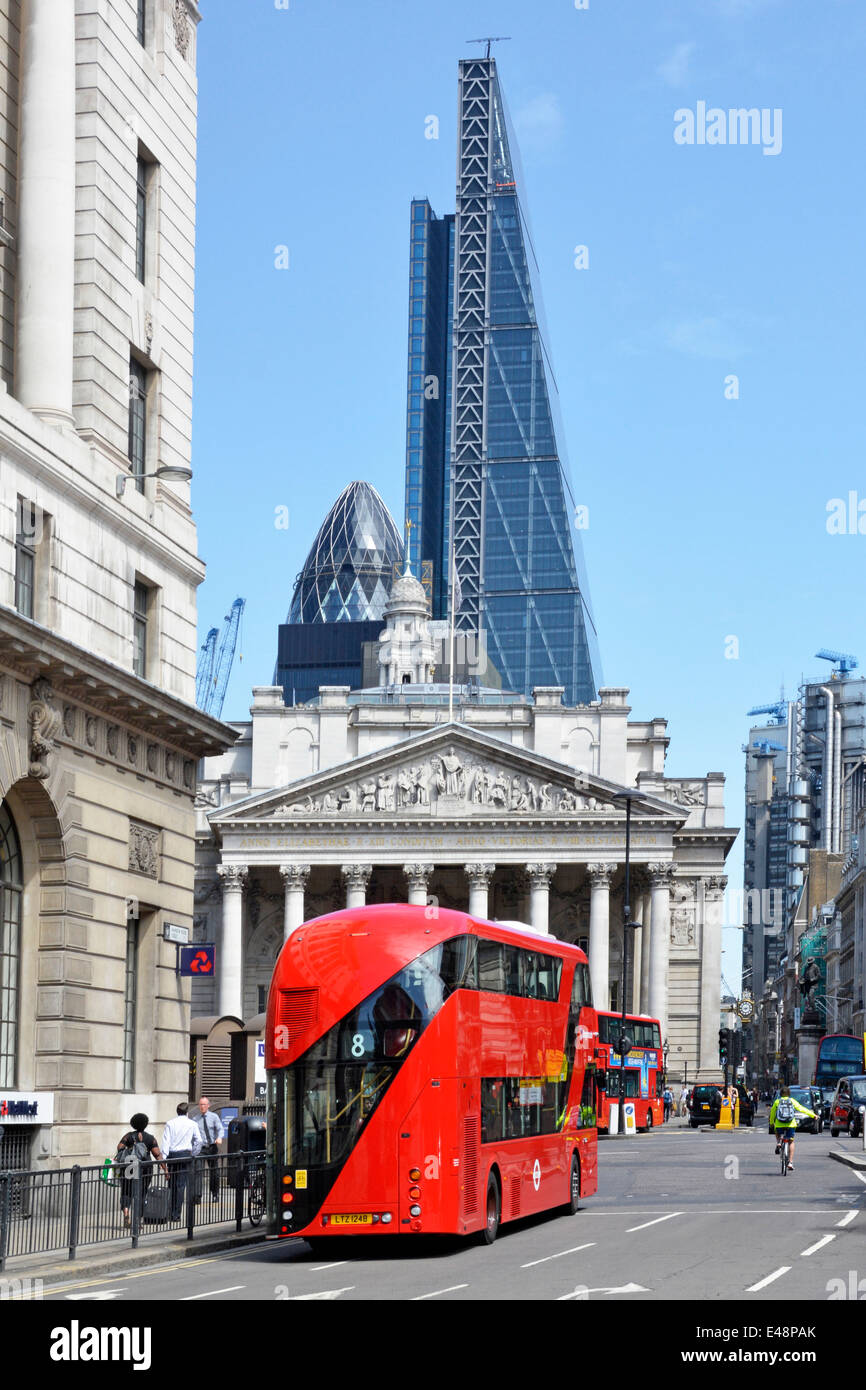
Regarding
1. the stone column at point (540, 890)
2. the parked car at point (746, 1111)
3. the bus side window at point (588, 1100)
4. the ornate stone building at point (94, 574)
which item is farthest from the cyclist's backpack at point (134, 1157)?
the stone column at point (540, 890)

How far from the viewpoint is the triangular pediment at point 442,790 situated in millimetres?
106812

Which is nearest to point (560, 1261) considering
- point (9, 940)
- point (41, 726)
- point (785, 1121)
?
point (9, 940)

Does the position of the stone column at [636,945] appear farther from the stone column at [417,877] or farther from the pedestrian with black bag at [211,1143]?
the pedestrian with black bag at [211,1143]

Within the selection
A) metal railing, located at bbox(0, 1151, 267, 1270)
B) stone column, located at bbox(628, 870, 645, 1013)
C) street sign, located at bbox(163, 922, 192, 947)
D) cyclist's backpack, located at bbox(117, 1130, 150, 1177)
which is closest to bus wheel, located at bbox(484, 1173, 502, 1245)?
metal railing, located at bbox(0, 1151, 267, 1270)

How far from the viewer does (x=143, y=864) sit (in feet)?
115

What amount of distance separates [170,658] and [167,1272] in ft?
49.8

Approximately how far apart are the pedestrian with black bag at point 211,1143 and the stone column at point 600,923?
236 feet

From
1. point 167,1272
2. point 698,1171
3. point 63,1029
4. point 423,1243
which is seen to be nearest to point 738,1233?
point 423,1243

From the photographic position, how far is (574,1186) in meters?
33.0

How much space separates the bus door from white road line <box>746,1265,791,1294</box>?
4.41 meters

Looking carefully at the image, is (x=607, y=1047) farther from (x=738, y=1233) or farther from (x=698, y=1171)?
(x=738, y=1233)

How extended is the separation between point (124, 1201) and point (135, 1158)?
1.76 metres
